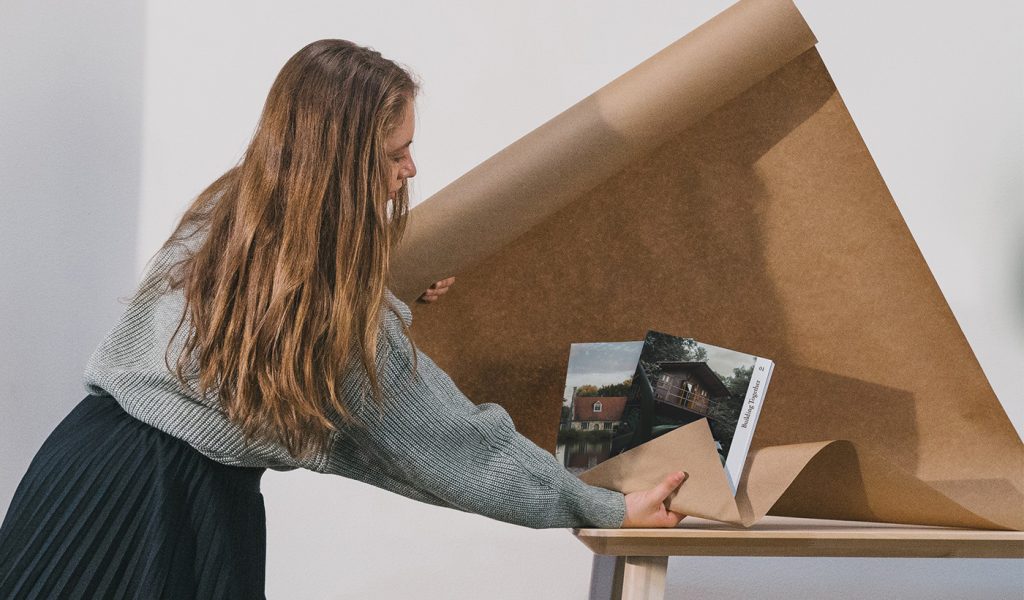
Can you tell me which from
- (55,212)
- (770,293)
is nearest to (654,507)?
(770,293)

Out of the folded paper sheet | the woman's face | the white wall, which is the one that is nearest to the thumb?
the folded paper sheet

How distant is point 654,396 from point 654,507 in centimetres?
17

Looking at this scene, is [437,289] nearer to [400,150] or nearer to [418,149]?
[400,150]

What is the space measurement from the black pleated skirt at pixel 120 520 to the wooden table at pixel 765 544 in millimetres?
356

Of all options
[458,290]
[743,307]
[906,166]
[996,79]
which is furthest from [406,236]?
[996,79]

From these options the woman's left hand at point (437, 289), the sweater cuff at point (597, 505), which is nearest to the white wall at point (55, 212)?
the woman's left hand at point (437, 289)

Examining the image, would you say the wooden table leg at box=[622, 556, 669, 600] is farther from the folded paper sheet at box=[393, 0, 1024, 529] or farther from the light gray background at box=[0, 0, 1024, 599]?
the light gray background at box=[0, 0, 1024, 599]

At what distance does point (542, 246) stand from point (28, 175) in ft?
3.26

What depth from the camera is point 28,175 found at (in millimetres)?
1731

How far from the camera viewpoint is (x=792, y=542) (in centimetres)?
96

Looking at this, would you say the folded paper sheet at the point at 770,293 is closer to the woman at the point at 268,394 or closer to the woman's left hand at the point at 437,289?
the woman's left hand at the point at 437,289

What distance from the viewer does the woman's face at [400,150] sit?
91 centimetres

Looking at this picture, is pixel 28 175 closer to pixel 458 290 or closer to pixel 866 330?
pixel 458 290

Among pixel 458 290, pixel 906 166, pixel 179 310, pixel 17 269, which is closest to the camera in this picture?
pixel 179 310
